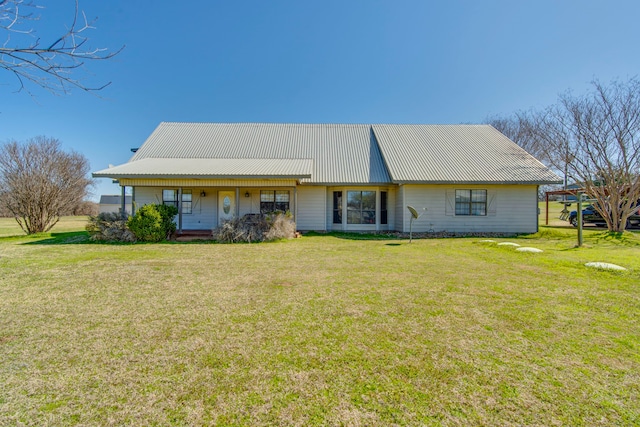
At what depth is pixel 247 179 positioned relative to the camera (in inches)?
489

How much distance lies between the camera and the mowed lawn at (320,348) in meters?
2.16

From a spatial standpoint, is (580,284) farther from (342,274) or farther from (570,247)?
(570,247)

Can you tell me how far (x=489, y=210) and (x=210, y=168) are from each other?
12839 mm

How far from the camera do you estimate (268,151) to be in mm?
16891

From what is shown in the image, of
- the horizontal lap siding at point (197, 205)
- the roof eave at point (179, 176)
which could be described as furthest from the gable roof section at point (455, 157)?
the horizontal lap siding at point (197, 205)

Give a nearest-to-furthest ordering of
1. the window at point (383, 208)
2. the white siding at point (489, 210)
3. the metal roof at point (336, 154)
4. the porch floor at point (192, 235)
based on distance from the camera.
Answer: the porch floor at point (192, 235)
the metal roof at point (336, 154)
the white siding at point (489, 210)
the window at point (383, 208)

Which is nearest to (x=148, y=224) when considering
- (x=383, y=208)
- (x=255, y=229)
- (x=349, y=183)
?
(x=255, y=229)

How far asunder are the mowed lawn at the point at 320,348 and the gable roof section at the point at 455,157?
785 centimetres

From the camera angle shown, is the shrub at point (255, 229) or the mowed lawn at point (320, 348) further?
the shrub at point (255, 229)

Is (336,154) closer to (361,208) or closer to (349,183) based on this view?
(349,183)

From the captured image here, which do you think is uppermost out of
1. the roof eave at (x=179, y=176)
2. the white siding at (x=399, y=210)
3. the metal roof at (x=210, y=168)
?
the metal roof at (x=210, y=168)

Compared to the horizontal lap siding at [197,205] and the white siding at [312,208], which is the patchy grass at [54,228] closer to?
the horizontal lap siding at [197,205]

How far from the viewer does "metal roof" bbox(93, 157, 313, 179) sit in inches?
478

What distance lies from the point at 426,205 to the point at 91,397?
13.7 meters
